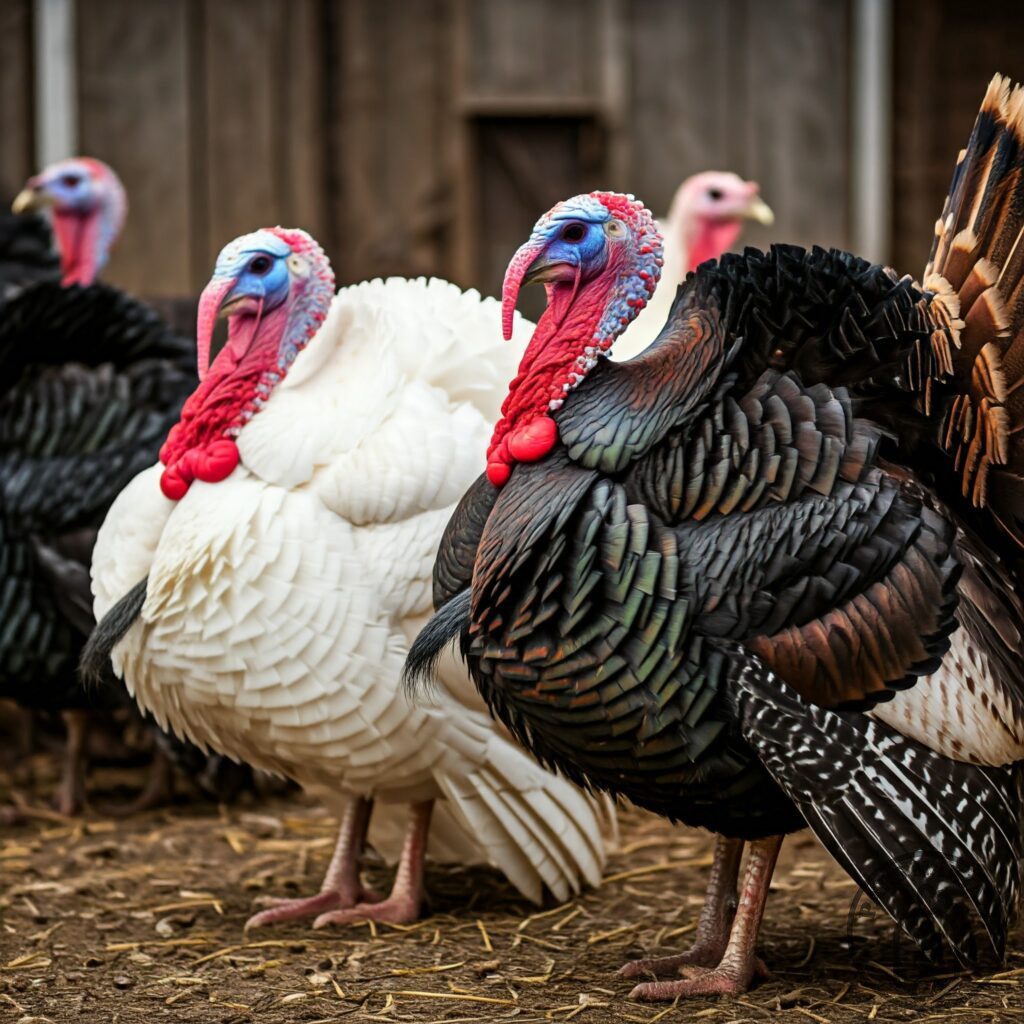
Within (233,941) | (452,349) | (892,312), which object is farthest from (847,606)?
(233,941)

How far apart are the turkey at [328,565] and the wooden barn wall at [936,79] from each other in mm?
3436

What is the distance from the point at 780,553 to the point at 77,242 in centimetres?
411

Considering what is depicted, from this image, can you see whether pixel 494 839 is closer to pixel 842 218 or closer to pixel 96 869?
pixel 96 869

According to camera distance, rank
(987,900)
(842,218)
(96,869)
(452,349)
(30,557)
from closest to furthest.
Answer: (987,900) → (452,349) → (96,869) → (30,557) → (842,218)

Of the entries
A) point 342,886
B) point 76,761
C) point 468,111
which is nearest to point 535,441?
point 342,886

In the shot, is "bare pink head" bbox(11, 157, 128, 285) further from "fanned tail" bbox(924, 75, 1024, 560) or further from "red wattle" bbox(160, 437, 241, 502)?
"fanned tail" bbox(924, 75, 1024, 560)

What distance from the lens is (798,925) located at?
3672 mm

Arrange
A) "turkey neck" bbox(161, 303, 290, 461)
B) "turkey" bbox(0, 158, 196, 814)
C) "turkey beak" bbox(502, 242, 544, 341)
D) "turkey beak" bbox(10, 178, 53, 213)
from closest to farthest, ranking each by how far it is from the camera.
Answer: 1. "turkey beak" bbox(502, 242, 544, 341)
2. "turkey neck" bbox(161, 303, 290, 461)
3. "turkey" bbox(0, 158, 196, 814)
4. "turkey beak" bbox(10, 178, 53, 213)

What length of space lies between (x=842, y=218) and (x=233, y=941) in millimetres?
4342

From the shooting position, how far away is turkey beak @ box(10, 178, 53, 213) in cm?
602

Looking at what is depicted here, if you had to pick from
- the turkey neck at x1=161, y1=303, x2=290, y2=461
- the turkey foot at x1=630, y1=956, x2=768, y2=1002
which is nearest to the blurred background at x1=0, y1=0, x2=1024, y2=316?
the turkey neck at x1=161, y1=303, x2=290, y2=461

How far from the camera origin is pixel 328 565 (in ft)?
11.8

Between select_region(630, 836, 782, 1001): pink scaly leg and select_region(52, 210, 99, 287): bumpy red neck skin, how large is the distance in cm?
391

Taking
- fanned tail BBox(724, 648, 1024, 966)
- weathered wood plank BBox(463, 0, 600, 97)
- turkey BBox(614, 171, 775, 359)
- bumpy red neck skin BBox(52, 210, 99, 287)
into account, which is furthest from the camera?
weathered wood plank BBox(463, 0, 600, 97)
